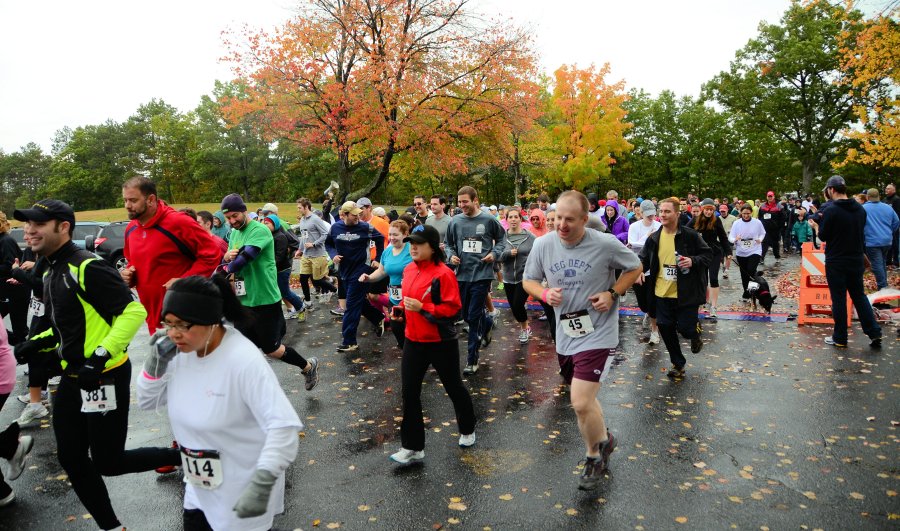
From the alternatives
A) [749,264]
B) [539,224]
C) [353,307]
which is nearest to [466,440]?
[353,307]

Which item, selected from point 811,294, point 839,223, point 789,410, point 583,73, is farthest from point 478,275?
point 583,73

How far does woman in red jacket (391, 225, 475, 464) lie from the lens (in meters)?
4.83

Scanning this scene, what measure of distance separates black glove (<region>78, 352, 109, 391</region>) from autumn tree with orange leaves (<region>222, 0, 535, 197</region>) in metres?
19.5

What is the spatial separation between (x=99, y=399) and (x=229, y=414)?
58.1 inches

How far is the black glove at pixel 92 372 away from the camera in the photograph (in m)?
3.42

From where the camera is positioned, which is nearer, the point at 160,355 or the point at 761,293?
the point at 160,355

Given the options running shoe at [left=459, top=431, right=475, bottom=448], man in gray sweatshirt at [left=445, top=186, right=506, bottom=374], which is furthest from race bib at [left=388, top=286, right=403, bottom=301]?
running shoe at [left=459, top=431, right=475, bottom=448]

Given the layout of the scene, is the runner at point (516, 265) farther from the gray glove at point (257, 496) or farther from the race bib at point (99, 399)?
the gray glove at point (257, 496)

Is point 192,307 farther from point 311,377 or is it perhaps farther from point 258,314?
point 311,377

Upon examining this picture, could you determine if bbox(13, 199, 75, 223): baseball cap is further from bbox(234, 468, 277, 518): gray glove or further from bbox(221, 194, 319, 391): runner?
bbox(221, 194, 319, 391): runner

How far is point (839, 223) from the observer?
8.10 m

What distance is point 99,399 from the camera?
11.5ft

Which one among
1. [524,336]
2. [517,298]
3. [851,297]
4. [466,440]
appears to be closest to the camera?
[466,440]

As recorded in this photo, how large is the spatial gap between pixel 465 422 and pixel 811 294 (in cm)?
772
